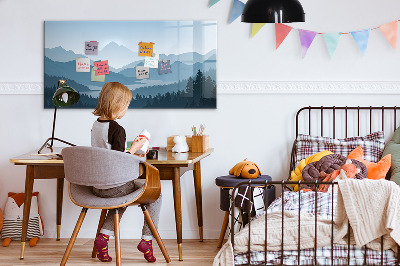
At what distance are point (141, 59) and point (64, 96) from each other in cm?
63

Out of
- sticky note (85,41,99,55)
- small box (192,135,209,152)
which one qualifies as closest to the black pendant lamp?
small box (192,135,209,152)

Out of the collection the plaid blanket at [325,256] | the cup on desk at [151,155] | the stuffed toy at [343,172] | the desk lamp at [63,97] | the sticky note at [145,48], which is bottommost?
the plaid blanket at [325,256]

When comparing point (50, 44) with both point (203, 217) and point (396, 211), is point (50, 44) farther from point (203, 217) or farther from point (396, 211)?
point (396, 211)

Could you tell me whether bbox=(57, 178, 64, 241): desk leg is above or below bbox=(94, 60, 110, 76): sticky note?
below

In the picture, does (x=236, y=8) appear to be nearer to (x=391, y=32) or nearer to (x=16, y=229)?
(x=391, y=32)

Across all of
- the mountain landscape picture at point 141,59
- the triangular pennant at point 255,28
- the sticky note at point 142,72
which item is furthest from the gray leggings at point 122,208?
the triangular pennant at point 255,28

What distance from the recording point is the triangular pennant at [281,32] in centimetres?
442

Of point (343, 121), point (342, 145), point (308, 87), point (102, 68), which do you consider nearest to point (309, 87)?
point (308, 87)

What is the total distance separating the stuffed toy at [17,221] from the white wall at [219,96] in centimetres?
13

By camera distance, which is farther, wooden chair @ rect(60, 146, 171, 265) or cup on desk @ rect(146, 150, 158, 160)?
cup on desk @ rect(146, 150, 158, 160)

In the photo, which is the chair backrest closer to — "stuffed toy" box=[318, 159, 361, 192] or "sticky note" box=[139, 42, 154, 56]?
"stuffed toy" box=[318, 159, 361, 192]

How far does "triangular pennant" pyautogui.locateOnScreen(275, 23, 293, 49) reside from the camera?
4.42 m

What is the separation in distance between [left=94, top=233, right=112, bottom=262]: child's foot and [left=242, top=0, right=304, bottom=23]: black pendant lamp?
1501 mm

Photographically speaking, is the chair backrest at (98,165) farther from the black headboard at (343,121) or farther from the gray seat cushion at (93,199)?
the black headboard at (343,121)
